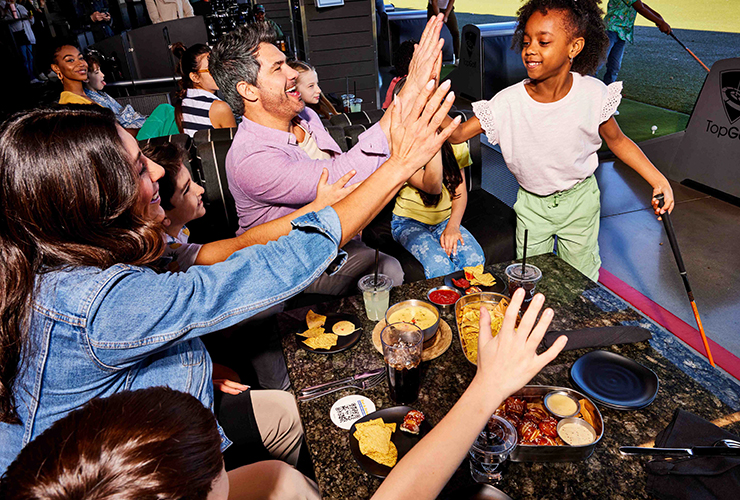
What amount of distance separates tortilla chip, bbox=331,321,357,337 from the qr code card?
28cm

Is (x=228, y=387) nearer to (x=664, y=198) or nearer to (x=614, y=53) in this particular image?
(x=664, y=198)

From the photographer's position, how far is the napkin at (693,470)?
3.05 ft

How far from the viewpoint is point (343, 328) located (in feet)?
5.09

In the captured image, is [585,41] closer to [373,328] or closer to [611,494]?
[373,328]

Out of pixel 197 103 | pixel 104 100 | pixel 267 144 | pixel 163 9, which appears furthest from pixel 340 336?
pixel 163 9

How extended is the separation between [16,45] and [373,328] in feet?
27.5

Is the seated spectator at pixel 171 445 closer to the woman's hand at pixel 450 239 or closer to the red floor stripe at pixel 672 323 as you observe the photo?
the woman's hand at pixel 450 239

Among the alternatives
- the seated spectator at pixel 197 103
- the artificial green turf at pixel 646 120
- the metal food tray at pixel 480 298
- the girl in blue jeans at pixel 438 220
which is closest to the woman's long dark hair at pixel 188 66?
the seated spectator at pixel 197 103

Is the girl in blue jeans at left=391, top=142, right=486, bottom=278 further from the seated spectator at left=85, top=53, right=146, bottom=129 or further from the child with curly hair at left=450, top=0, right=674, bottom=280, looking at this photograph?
the seated spectator at left=85, top=53, right=146, bottom=129

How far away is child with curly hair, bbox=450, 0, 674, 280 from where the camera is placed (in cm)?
211

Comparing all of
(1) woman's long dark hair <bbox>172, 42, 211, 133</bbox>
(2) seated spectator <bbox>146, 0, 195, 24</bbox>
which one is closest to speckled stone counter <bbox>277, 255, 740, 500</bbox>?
(1) woman's long dark hair <bbox>172, 42, 211, 133</bbox>

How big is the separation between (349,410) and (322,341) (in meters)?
0.30

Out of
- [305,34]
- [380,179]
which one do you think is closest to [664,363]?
[380,179]

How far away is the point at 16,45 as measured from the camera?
6938mm
